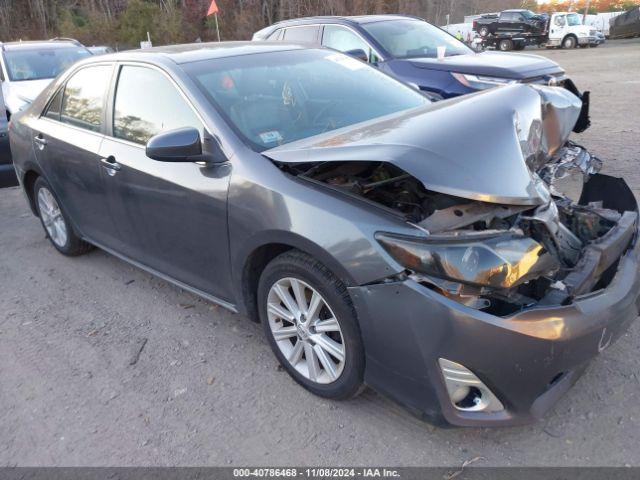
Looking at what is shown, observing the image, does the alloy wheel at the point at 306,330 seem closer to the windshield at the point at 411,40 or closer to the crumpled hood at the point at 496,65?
the crumpled hood at the point at 496,65

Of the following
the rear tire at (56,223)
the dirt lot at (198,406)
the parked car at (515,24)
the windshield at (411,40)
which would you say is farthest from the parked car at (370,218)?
the parked car at (515,24)

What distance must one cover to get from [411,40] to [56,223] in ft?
17.2

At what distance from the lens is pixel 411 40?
759cm

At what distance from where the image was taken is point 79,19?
38.7m

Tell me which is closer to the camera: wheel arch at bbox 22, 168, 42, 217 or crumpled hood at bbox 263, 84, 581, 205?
crumpled hood at bbox 263, 84, 581, 205

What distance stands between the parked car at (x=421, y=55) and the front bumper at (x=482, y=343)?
3.87 metres

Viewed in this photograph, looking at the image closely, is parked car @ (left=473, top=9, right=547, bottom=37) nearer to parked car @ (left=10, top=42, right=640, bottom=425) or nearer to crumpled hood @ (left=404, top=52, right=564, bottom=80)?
crumpled hood @ (left=404, top=52, right=564, bottom=80)

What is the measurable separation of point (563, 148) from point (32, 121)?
4.18m

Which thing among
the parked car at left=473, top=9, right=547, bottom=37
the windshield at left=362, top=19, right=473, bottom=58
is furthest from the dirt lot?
the parked car at left=473, top=9, right=547, bottom=37

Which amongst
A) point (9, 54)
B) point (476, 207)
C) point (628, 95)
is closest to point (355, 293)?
point (476, 207)

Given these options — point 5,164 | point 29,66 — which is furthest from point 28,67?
point 5,164

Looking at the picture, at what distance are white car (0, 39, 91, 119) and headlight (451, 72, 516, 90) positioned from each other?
6189mm

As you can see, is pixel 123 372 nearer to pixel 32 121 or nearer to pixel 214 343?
pixel 214 343

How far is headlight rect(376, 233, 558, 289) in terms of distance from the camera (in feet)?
7.04
